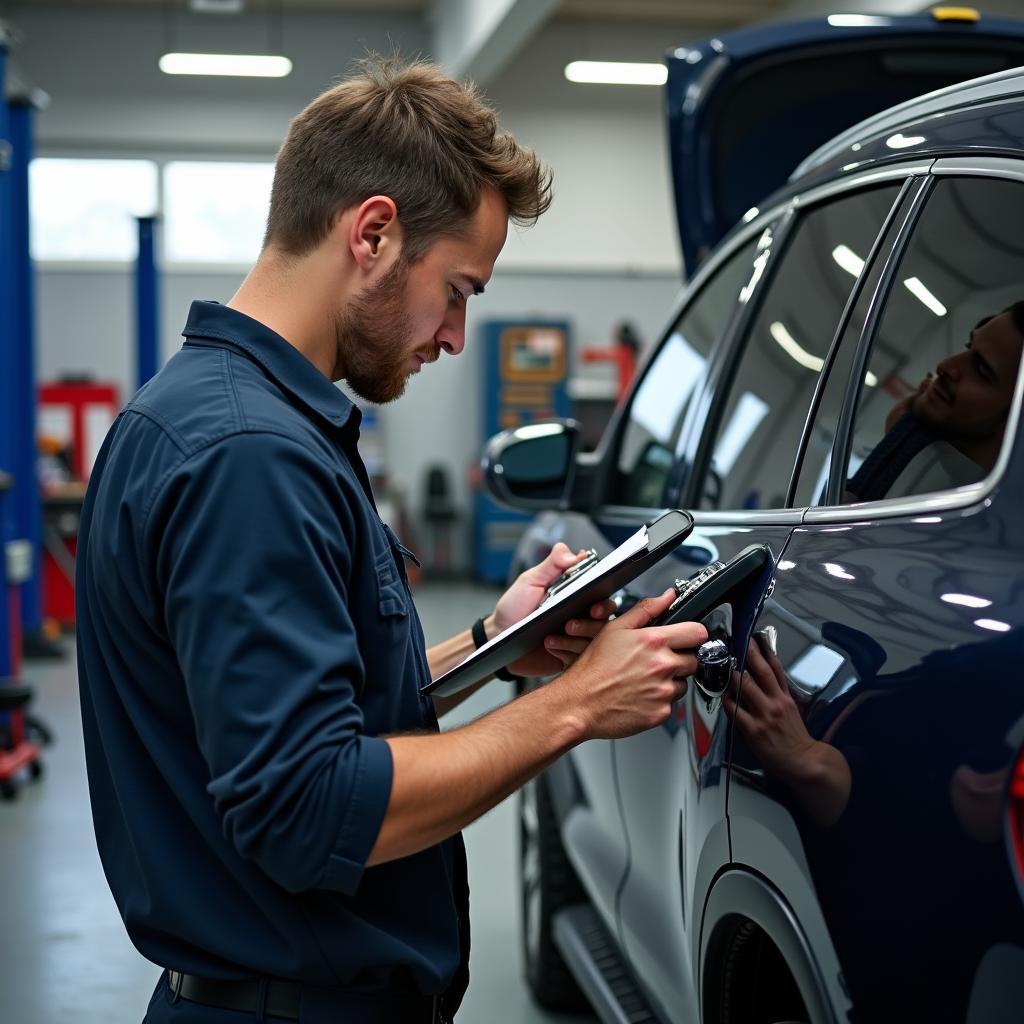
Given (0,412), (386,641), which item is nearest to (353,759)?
(386,641)

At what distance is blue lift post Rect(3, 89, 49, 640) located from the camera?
7.07m

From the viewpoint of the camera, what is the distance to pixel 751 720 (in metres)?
1.48

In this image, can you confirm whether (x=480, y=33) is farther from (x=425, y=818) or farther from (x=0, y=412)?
(x=425, y=818)

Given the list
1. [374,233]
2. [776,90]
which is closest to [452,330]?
[374,233]

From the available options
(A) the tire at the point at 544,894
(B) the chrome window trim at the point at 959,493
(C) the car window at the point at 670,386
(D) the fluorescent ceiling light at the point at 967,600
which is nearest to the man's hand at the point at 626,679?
(B) the chrome window trim at the point at 959,493

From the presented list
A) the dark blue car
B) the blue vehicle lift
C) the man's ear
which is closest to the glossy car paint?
the dark blue car

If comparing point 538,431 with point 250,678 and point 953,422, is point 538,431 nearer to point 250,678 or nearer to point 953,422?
point 953,422

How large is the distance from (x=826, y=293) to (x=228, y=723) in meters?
1.08

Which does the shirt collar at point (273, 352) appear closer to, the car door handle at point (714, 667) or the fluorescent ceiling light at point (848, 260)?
the car door handle at point (714, 667)

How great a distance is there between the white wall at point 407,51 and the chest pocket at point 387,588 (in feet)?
40.0

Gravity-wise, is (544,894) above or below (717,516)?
below

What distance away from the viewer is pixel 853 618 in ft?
4.28

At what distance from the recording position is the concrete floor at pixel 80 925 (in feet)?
11.1

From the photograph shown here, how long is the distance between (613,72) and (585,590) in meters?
12.0
